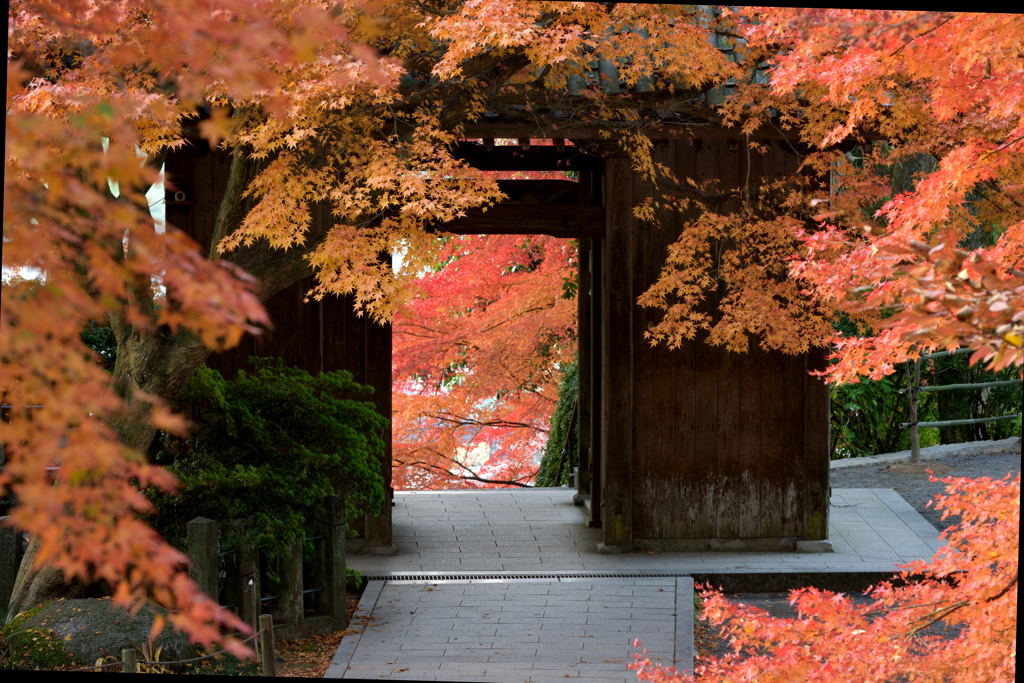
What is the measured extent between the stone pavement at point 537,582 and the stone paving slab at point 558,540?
0.01 m

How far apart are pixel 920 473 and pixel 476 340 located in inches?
152

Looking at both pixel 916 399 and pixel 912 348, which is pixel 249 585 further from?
pixel 916 399

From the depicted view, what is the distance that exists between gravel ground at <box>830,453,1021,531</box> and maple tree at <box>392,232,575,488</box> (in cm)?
256

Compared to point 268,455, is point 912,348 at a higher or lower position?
higher

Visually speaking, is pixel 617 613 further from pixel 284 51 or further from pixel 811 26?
pixel 284 51

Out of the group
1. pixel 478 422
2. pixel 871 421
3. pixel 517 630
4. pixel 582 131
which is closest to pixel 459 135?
pixel 582 131

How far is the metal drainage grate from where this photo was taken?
614cm

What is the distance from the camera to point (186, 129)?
5543 mm

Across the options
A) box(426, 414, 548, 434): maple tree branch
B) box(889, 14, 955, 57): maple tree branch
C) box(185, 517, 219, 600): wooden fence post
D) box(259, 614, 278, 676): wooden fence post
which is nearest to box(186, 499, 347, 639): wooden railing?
box(185, 517, 219, 600): wooden fence post

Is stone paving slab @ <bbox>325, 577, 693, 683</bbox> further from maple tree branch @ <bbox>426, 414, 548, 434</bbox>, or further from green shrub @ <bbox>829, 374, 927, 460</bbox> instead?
green shrub @ <bbox>829, 374, 927, 460</bbox>

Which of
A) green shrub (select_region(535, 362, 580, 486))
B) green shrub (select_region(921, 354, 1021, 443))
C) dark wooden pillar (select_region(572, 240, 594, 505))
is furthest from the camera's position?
green shrub (select_region(921, 354, 1021, 443))

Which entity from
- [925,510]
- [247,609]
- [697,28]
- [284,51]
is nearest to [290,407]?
[247,609]

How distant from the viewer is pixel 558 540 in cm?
688

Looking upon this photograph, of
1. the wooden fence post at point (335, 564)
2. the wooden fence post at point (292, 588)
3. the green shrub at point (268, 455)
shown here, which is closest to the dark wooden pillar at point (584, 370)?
the green shrub at point (268, 455)
